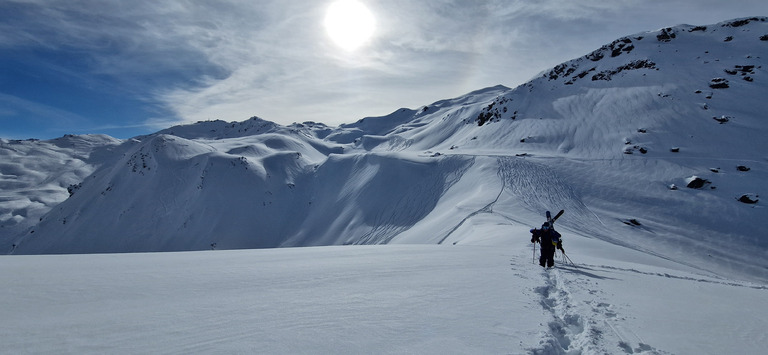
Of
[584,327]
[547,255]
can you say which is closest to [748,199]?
[547,255]

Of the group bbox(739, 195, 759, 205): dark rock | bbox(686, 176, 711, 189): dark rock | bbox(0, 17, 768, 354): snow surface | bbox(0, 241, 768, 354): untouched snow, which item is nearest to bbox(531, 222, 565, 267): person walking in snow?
bbox(0, 17, 768, 354): snow surface

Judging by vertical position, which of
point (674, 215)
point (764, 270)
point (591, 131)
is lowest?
point (764, 270)

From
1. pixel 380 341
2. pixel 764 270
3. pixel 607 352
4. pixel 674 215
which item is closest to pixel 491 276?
pixel 607 352

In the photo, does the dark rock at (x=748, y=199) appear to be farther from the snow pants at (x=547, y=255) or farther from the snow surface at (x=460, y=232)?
the snow pants at (x=547, y=255)

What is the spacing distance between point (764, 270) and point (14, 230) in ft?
491

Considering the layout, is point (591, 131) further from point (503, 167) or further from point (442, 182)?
point (442, 182)

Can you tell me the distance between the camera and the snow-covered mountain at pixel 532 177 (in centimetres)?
3156

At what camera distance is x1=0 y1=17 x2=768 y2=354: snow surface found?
191 inches

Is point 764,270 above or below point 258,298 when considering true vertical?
below

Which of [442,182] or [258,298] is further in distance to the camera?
[442,182]

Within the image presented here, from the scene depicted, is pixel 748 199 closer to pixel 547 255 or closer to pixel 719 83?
pixel 719 83

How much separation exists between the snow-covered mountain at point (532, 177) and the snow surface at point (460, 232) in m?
0.33

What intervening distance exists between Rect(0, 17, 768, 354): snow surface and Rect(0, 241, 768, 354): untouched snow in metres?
0.05

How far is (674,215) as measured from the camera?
33.4 meters
